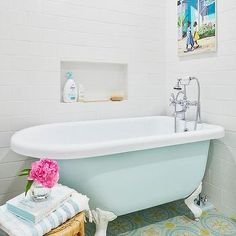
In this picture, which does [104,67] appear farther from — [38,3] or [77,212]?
[77,212]

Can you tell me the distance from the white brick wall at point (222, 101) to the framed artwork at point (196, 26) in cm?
6

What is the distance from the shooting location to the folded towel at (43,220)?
1.10 meters

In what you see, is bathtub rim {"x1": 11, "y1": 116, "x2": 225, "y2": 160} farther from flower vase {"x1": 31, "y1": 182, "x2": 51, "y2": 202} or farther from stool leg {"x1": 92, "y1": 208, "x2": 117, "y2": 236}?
stool leg {"x1": 92, "y1": 208, "x2": 117, "y2": 236}

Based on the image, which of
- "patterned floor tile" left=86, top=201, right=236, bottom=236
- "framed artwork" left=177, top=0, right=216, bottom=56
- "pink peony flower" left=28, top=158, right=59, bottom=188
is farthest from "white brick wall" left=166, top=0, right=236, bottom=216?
"pink peony flower" left=28, top=158, right=59, bottom=188

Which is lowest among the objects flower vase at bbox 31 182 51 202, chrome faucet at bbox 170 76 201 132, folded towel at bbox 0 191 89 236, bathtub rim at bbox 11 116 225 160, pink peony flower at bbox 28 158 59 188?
folded towel at bbox 0 191 89 236

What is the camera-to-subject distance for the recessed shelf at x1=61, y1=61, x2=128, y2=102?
2.46 metres

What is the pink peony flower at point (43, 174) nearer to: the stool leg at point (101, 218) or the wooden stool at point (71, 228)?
the wooden stool at point (71, 228)

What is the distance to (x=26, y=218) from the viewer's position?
116cm

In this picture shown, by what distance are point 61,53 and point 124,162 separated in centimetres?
115

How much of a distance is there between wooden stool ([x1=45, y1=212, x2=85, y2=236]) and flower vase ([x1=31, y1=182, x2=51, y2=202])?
6.1 inches

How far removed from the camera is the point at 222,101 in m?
2.16

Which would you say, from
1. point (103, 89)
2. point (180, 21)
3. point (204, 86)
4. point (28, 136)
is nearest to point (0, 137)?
point (28, 136)

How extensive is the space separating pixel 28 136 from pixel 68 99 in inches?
26.1

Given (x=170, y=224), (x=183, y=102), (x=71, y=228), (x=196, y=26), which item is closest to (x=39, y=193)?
(x=71, y=228)
